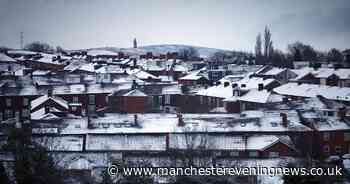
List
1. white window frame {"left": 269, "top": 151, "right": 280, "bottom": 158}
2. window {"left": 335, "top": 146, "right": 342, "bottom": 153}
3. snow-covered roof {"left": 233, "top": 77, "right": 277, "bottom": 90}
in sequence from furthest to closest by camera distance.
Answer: snow-covered roof {"left": 233, "top": 77, "right": 277, "bottom": 90}, window {"left": 335, "top": 146, "right": 342, "bottom": 153}, white window frame {"left": 269, "top": 151, "right": 280, "bottom": 158}

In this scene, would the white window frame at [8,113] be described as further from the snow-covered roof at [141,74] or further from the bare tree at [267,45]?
the bare tree at [267,45]

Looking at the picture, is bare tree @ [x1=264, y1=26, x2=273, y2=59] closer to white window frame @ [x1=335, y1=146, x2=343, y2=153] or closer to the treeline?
the treeline

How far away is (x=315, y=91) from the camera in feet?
106

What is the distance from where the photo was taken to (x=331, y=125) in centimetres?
2272

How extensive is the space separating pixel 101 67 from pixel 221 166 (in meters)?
32.0

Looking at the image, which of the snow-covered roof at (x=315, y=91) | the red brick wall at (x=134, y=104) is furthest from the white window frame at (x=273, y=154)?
the red brick wall at (x=134, y=104)

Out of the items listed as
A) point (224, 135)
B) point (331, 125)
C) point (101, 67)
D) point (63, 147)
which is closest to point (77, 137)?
point (63, 147)

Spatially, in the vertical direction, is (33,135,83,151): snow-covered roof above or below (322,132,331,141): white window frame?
above

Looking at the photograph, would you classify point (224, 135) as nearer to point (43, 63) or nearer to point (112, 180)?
point (112, 180)

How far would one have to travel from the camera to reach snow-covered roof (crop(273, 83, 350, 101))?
30277mm

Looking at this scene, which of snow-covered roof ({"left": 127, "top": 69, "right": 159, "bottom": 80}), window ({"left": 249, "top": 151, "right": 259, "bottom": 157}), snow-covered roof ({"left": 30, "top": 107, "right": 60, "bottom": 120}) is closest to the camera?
window ({"left": 249, "top": 151, "right": 259, "bottom": 157})

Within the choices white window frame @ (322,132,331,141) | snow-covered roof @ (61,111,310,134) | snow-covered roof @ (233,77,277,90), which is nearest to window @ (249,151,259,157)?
snow-covered roof @ (61,111,310,134)

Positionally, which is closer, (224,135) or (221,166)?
(221,166)

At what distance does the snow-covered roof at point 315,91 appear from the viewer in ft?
99.3
